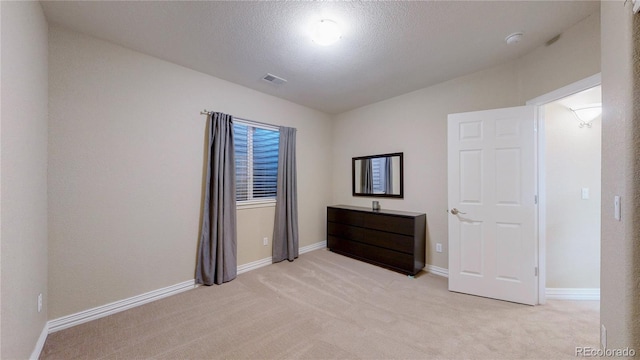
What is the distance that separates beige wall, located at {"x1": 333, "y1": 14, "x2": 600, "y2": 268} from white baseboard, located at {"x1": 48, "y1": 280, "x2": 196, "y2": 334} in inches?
111

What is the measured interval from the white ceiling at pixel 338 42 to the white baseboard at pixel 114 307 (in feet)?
8.02

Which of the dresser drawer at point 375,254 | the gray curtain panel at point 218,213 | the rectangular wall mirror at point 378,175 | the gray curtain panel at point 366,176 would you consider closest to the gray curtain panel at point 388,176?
the rectangular wall mirror at point 378,175

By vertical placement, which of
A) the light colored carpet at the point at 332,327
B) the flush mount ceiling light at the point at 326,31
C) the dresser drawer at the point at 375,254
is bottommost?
the light colored carpet at the point at 332,327

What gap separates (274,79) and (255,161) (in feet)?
3.91

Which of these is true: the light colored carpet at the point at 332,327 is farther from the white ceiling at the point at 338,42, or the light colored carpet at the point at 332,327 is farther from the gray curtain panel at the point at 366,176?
the white ceiling at the point at 338,42

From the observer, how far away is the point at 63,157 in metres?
2.01

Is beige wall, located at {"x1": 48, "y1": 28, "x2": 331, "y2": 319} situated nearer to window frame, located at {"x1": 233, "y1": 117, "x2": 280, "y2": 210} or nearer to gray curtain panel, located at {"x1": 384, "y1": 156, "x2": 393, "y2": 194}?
window frame, located at {"x1": 233, "y1": 117, "x2": 280, "y2": 210}

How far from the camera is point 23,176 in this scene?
1.46 m

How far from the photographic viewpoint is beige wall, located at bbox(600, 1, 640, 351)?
1.18m

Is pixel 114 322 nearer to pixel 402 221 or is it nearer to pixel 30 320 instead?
pixel 30 320

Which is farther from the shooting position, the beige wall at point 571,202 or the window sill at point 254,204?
the window sill at point 254,204

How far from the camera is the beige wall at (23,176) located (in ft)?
4.12

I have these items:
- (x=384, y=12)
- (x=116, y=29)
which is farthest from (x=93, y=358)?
(x=384, y=12)

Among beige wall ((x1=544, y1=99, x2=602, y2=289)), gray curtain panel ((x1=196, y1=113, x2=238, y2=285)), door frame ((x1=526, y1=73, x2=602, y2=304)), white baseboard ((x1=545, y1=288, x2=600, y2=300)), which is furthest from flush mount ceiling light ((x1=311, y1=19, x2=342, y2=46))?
white baseboard ((x1=545, y1=288, x2=600, y2=300))
